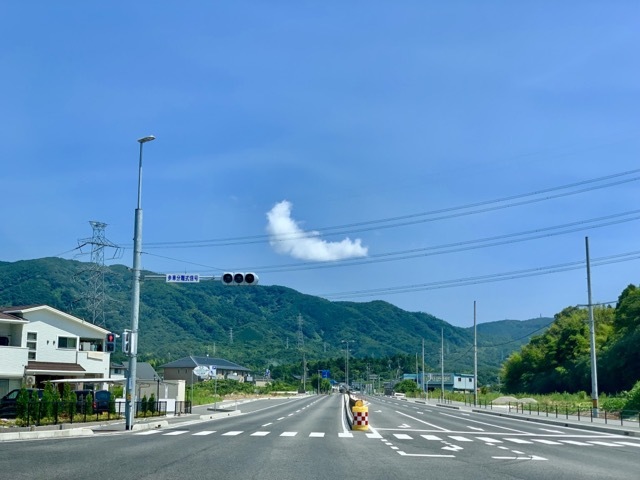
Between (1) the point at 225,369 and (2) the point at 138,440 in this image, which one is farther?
(1) the point at 225,369

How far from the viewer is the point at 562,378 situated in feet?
330

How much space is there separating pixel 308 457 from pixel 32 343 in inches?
1701

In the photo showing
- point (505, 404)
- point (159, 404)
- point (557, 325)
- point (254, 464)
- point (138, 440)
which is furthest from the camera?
point (557, 325)

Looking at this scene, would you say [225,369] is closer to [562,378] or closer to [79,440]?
[562,378]

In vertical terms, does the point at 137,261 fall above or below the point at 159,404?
above

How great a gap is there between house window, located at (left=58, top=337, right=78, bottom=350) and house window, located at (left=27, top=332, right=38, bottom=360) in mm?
2587

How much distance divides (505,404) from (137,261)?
5730cm

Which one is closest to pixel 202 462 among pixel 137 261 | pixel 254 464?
pixel 254 464

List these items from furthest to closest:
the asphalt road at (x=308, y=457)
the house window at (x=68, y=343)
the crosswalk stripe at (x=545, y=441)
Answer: the house window at (x=68, y=343), the crosswalk stripe at (x=545, y=441), the asphalt road at (x=308, y=457)

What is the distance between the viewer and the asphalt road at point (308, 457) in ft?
49.1

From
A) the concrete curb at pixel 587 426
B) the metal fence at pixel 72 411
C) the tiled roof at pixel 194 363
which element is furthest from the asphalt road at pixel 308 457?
the tiled roof at pixel 194 363

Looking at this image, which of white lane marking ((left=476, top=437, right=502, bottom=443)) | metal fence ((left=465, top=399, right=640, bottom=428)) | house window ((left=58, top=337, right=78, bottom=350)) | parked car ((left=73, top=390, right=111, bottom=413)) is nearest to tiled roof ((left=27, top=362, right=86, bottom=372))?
house window ((left=58, top=337, right=78, bottom=350))

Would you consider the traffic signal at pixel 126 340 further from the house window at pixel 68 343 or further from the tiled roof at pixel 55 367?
the house window at pixel 68 343

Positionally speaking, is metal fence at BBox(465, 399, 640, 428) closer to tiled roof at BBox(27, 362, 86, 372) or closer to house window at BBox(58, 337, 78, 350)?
tiled roof at BBox(27, 362, 86, 372)
